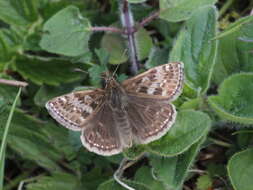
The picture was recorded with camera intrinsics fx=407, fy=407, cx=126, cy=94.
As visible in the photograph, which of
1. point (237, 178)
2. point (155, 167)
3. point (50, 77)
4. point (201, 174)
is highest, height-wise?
point (50, 77)

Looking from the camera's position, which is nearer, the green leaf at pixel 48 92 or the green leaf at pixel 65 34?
the green leaf at pixel 65 34

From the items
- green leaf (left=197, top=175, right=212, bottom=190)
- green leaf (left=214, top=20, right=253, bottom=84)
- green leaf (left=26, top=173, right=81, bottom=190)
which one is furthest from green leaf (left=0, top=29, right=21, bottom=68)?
green leaf (left=197, top=175, right=212, bottom=190)

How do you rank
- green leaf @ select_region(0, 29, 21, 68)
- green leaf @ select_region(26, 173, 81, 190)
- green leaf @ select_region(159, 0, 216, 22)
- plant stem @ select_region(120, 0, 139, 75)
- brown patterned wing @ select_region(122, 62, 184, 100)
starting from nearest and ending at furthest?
brown patterned wing @ select_region(122, 62, 184, 100) → green leaf @ select_region(159, 0, 216, 22) → green leaf @ select_region(26, 173, 81, 190) → plant stem @ select_region(120, 0, 139, 75) → green leaf @ select_region(0, 29, 21, 68)

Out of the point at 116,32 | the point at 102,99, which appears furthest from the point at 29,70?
the point at 102,99

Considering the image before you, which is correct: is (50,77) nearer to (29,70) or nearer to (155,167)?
(29,70)

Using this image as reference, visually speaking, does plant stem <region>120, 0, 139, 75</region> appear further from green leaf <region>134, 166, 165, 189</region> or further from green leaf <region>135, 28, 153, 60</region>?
green leaf <region>134, 166, 165, 189</region>

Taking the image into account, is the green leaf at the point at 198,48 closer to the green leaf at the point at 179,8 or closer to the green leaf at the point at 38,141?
the green leaf at the point at 179,8

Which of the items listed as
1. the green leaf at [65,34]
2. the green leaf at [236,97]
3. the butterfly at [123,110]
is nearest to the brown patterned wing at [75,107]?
the butterfly at [123,110]
